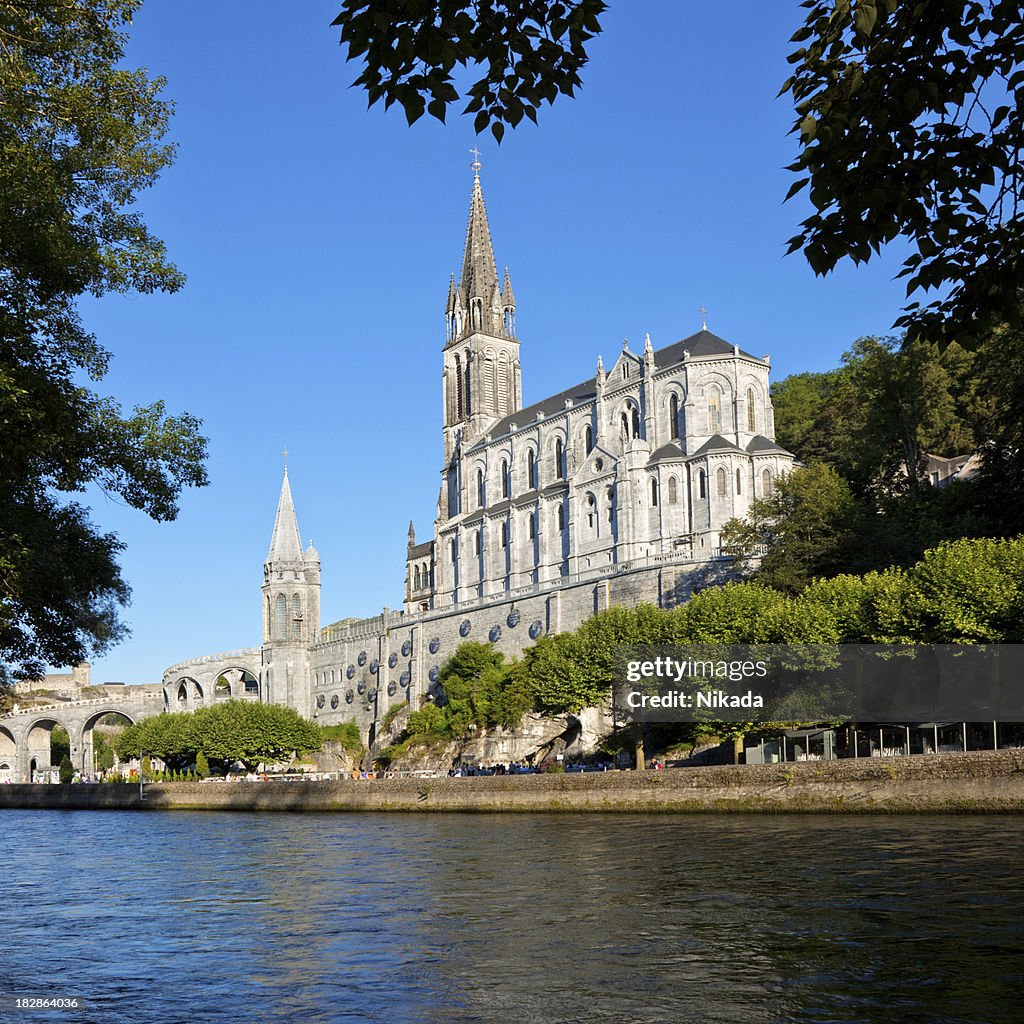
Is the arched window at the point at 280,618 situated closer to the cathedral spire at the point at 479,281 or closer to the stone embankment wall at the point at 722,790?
the cathedral spire at the point at 479,281

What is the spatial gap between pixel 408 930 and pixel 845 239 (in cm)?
1259

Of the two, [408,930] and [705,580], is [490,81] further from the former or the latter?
[705,580]

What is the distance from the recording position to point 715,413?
72812mm

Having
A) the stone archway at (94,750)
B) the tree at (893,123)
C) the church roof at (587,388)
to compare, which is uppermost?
the church roof at (587,388)

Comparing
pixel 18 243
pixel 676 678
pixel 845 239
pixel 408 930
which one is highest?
pixel 18 243

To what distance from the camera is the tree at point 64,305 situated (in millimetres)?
11430

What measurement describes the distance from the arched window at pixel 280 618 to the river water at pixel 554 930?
68559 millimetres

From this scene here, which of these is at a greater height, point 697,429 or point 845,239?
point 697,429

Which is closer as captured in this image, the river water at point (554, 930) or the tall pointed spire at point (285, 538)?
the river water at point (554, 930)

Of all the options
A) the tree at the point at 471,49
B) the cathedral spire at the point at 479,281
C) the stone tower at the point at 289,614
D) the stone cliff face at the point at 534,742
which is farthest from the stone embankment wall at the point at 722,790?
the cathedral spire at the point at 479,281

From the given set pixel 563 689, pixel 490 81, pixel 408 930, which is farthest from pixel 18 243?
pixel 563 689

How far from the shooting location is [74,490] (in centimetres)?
1383

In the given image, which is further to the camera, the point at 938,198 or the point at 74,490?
the point at 74,490

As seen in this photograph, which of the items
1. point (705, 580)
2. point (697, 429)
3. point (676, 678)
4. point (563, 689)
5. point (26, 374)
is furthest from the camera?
point (697, 429)
